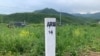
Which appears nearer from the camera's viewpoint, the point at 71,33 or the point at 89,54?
the point at 89,54

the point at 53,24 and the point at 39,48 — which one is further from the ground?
the point at 53,24

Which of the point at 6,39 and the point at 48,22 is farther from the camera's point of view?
the point at 6,39

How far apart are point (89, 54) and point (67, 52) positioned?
2.22ft

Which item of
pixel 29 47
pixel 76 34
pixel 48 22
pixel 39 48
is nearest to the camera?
pixel 48 22

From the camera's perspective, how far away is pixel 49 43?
14.5 ft

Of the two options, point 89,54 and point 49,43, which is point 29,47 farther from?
point 49,43

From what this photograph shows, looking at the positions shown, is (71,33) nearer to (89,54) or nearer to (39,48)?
(89,54)

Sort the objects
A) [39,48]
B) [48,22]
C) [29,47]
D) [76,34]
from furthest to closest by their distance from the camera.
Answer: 1. [76,34]
2. [29,47]
3. [39,48]
4. [48,22]

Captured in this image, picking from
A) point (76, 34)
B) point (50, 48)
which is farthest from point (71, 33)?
point (50, 48)

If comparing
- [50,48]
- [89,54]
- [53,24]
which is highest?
[53,24]

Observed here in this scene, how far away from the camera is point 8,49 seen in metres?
7.16

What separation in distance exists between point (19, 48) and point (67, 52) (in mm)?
1186

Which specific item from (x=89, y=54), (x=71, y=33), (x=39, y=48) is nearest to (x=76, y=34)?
(x=71, y=33)

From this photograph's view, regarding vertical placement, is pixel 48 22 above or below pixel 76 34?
above
